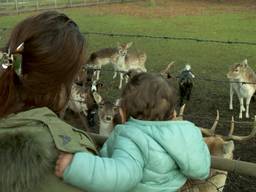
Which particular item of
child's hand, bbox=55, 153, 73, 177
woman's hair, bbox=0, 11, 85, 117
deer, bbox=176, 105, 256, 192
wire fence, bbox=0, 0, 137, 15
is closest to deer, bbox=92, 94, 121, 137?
deer, bbox=176, 105, 256, 192

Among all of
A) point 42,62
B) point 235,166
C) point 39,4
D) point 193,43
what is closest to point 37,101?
point 42,62

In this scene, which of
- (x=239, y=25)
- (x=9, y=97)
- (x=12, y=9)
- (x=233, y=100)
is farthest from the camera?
(x=12, y=9)

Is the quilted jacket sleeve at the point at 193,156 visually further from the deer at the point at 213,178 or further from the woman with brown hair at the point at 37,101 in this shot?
the woman with brown hair at the point at 37,101

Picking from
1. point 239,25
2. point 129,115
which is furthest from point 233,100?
point 239,25

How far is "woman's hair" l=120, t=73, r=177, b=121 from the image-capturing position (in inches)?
91.7

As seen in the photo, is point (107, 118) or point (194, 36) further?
point (194, 36)

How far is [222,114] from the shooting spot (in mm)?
9438

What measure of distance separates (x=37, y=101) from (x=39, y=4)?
30.2 meters

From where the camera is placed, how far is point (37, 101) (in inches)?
75.3

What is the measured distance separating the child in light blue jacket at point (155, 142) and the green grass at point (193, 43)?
2.95 m

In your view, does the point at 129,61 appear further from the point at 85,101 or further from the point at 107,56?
the point at 85,101

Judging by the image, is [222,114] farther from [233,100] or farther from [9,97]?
[9,97]

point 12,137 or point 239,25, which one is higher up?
point 12,137

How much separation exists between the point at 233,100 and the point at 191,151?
8374 mm
